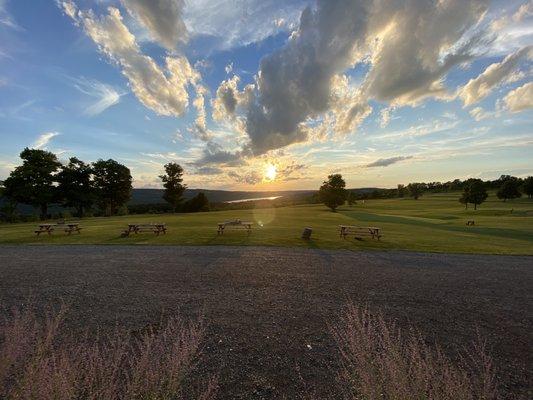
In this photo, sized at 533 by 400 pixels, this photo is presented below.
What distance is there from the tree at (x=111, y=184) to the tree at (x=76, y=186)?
189cm

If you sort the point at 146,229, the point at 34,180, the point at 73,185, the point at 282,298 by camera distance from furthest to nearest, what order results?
1. the point at 73,185
2. the point at 34,180
3. the point at 146,229
4. the point at 282,298

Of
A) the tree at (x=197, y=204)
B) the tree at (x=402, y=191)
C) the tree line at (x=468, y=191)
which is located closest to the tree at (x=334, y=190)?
the tree line at (x=468, y=191)

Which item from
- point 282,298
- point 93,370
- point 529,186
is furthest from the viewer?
point 529,186

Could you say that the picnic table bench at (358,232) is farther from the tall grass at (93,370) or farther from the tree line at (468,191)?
the tree line at (468,191)

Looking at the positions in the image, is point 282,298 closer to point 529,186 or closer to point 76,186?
point 76,186

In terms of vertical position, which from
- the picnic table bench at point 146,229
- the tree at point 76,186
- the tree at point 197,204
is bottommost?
the picnic table bench at point 146,229

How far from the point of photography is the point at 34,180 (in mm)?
51062

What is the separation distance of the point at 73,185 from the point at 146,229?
4418cm

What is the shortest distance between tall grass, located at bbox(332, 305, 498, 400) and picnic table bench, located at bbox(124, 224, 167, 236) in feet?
67.3

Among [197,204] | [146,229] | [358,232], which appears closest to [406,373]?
[358,232]

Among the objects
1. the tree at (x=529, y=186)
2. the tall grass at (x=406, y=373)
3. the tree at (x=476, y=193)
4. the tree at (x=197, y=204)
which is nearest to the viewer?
the tall grass at (x=406, y=373)

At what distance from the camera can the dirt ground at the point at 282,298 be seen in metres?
5.87

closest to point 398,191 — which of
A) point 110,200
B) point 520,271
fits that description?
point 110,200

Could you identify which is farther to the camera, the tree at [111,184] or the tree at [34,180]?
the tree at [111,184]
